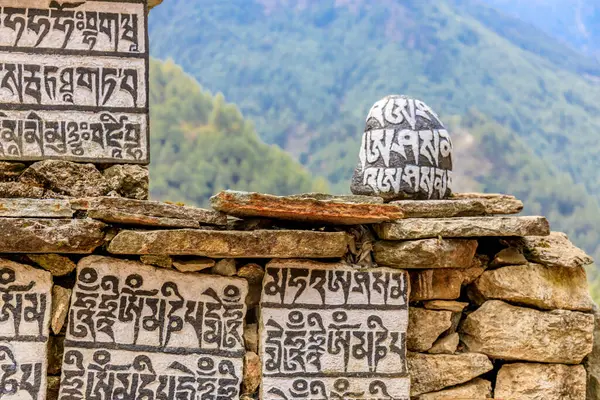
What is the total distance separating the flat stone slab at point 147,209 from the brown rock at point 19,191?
36 cm

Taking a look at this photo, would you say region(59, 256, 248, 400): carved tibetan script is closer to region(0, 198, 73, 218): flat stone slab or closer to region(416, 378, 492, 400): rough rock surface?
region(0, 198, 73, 218): flat stone slab

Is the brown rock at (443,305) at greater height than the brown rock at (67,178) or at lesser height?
lesser

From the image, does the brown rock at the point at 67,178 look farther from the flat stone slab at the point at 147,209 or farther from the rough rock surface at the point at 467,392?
the rough rock surface at the point at 467,392

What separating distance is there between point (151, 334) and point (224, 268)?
51cm

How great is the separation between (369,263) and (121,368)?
1.45 m

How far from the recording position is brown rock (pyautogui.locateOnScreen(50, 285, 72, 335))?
4684mm

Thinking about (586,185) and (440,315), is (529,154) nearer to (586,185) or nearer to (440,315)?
(586,185)

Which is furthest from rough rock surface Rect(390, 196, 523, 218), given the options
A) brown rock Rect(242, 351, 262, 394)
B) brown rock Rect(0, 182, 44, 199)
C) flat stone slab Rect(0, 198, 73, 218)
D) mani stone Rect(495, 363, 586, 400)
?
brown rock Rect(0, 182, 44, 199)

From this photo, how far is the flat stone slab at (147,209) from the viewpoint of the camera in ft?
14.9

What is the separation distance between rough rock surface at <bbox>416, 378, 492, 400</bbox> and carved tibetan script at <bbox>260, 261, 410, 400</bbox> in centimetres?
25

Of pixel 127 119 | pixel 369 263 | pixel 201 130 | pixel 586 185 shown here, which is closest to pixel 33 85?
pixel 127 119

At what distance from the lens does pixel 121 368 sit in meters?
4.72

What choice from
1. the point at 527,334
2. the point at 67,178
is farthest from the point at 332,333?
the point at 67,178

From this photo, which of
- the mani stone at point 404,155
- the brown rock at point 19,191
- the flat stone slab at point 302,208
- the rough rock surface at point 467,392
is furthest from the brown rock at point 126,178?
the rough rock surface at point 467,392
